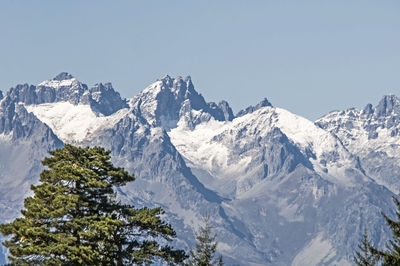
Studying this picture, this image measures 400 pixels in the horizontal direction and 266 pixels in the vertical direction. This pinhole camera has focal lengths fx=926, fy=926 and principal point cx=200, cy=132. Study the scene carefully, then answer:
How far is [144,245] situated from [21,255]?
9.37 metres

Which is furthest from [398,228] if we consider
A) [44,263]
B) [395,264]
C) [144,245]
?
[44,263]

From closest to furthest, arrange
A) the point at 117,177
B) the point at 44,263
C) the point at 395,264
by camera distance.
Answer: the point at 395,264 → the point at 44,263 → the point at 117,177

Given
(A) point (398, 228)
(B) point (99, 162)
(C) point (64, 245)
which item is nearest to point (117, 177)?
(B) point (99, 162)

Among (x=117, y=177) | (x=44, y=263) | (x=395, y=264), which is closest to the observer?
(x=395, y=264)

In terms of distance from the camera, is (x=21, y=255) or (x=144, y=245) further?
(x=144, y=245)

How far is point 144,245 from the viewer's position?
66.1 metres

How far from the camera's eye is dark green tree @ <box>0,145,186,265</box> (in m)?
60.4

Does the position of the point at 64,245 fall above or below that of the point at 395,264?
above

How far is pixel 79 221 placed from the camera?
61.0 meters

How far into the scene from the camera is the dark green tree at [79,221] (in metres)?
60.4

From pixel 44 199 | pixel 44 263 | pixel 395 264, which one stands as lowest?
pixel 395 264

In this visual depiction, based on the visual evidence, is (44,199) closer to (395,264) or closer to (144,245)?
(144,245)

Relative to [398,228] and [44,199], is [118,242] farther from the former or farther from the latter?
[398,228]

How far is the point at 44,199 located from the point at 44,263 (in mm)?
4470
